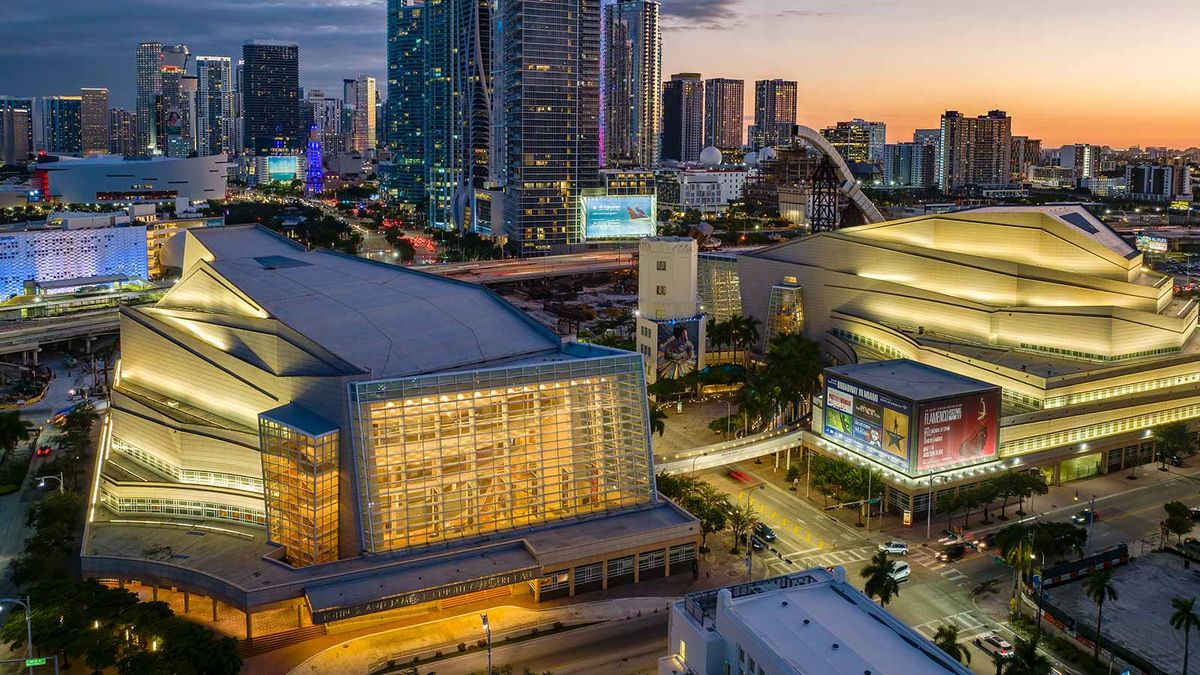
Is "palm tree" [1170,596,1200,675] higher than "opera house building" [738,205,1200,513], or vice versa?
"opera house building" [738,205,1200,513]

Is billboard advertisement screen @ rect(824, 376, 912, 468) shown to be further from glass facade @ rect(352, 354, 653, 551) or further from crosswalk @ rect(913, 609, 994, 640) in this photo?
glass facade @ rect(352, 354, 653, 551)

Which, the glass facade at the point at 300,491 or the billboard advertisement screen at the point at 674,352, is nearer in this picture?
the glass facade at the point at 300,491

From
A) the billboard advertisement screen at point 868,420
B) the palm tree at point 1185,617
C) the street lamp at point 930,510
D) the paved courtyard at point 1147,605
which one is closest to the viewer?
the palm tree at point 1185,617

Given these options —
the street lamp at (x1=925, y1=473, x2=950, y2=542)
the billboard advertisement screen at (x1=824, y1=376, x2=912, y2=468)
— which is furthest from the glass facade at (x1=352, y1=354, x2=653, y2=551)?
the billboard advertisement screen at (x1=824, y1=376, x2=912, y2=468)

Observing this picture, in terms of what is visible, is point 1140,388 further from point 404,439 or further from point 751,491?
point 404,439

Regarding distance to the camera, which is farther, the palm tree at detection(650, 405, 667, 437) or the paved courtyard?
the palm tree at detection(650, 405, 667, 437)

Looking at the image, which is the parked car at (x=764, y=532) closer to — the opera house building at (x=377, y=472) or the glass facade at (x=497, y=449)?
the opera house building at (x=377, y=472)

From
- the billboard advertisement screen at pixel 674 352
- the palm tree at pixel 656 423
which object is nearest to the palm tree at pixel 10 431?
the palm tree at pixel 656 423
